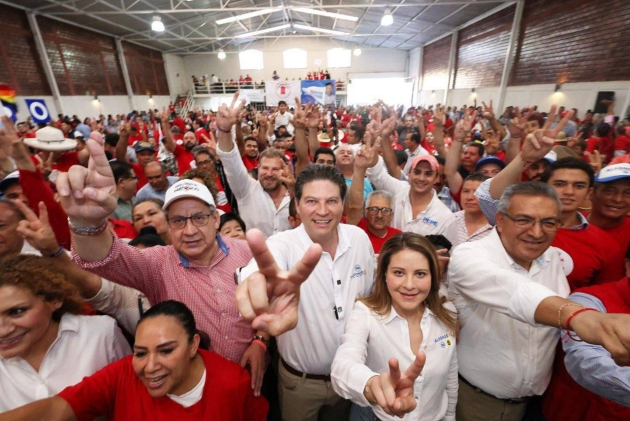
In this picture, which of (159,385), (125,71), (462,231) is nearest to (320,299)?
(159,385)

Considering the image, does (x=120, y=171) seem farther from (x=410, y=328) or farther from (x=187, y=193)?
(x=410, y=328)

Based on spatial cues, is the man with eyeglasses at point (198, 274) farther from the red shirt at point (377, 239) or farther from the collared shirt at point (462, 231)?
the collared shirt at point (462, 231)

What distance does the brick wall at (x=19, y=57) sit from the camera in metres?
10.6

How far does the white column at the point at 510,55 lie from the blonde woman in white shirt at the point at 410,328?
45.6ft

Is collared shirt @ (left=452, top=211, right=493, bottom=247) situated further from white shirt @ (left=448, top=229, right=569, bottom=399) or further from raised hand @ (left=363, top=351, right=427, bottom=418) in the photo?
raised hand @ (left=363, top=351, right=427, bottom=418)

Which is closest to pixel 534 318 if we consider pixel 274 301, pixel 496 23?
pixel 274 301

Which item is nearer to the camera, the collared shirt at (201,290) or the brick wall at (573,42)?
the collared shirt at (201,290)

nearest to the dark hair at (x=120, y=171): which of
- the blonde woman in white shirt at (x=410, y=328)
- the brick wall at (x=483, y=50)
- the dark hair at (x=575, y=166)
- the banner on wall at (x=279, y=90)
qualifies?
the blonde woman in white shirt at (x=410, y=328)

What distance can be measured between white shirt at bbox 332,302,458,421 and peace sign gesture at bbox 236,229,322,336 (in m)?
0.44

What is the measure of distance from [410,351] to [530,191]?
100cm

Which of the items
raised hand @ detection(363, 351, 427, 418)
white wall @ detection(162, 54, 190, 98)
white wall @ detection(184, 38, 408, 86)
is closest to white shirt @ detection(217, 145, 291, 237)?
raised hand @ detection(363, 351, 427, 418)

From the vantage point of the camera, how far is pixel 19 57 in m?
11.2

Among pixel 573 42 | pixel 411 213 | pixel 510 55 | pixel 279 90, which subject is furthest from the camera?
pixel 279 90

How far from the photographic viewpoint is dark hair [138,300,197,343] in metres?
1.48
